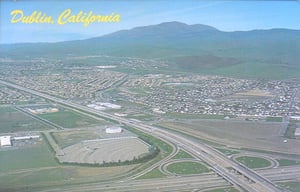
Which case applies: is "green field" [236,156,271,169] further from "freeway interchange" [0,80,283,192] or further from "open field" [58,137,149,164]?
"open field" [58,137,149,164]

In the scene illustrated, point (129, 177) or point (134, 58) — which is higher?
point (134, 58)

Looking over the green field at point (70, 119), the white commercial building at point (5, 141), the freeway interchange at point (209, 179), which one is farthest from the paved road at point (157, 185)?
the green field at point (70, 119)

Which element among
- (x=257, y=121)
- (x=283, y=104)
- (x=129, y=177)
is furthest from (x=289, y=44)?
(x=129, y=177)

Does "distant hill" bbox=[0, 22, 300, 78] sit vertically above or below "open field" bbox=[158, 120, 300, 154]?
above

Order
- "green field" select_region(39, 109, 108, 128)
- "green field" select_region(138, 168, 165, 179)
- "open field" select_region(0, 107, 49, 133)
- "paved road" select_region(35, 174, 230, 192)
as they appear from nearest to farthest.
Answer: "paved road" select_region(35, 174, 230, 192), "green field" select_region(138, 168, 165, 179), "open field" select_region(0, 107, 49, 133), "green field" select_region(39, 109, 108, 128)

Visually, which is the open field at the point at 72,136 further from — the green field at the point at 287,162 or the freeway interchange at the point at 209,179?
the green field at the point at 287,162

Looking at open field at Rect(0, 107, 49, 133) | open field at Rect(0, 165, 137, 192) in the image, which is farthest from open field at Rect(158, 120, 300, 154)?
open field at Rect(0, 107, 49, 133)

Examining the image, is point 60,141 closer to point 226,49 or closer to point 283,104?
point 283,104
